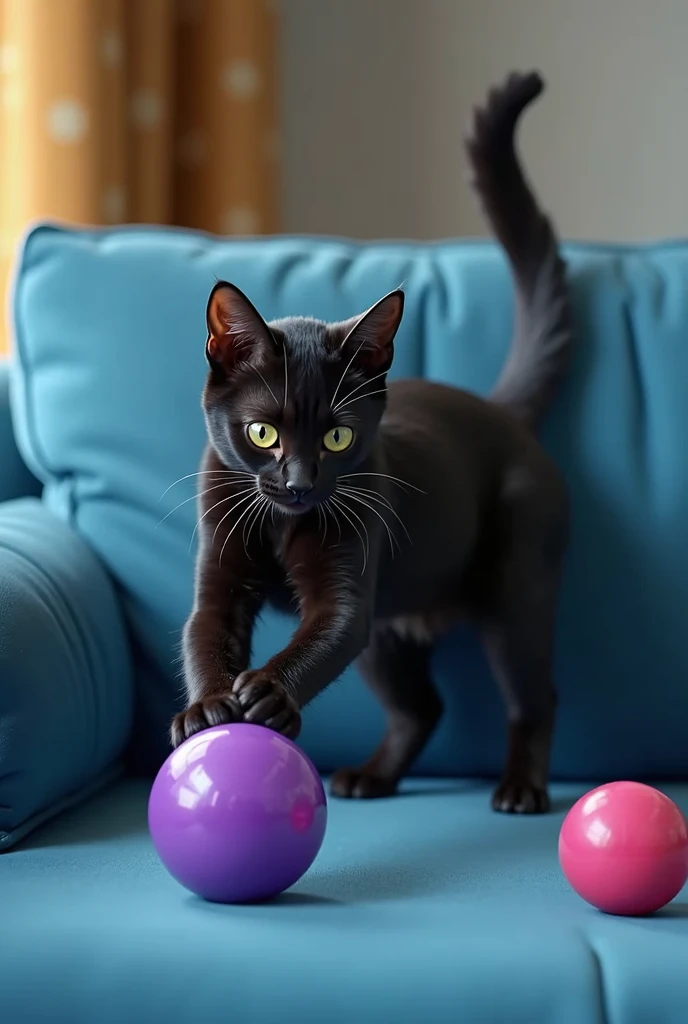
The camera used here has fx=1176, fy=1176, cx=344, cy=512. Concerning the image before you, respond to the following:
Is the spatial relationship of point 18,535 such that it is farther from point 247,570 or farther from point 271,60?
point 271,60

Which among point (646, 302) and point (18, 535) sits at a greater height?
point (646, 302)

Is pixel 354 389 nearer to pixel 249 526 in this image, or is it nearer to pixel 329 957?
pixel 249 526

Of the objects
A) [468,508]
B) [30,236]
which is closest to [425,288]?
[468,508]

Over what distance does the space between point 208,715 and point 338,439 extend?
11.2 inches

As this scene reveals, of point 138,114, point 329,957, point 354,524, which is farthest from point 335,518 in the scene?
point 138,114

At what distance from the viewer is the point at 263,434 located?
1.07 metres

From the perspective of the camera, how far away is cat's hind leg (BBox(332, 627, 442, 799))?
133 cm

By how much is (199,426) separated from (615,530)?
1.73 ft

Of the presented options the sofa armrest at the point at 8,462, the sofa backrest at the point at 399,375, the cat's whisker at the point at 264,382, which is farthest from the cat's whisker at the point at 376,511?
the sofa armrest at the point at 8,462

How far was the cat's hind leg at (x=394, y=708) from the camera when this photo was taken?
4.38ft

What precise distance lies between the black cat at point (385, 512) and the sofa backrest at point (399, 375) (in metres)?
0.07

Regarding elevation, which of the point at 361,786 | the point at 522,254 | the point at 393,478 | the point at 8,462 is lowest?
the point at 361,786

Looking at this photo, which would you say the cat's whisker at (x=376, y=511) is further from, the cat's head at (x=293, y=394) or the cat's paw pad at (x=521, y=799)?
the cat's paw pad at (x=521, y=799)

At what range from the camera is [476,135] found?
1549mm
